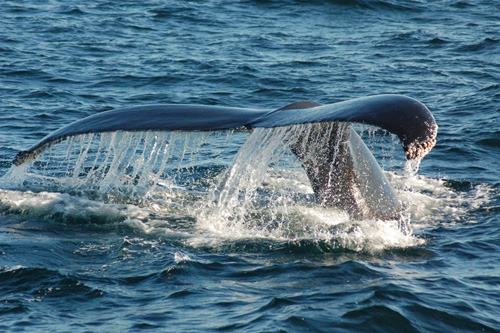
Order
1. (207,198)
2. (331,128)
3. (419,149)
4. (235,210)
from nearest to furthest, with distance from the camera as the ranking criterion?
(419,149) → (331,128) → (235,210) → (207,198)

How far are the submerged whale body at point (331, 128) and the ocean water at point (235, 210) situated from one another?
0.44ft

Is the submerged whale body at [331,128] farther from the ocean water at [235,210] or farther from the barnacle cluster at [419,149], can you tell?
the ocean water at [235,210]

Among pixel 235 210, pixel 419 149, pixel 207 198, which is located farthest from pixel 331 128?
pixel 207 198

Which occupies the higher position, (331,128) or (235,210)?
(331,128)

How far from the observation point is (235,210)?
24.3ft

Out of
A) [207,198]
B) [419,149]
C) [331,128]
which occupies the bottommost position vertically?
[207,198]

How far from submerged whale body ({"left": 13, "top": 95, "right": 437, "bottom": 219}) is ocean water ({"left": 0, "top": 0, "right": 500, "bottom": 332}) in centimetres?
13

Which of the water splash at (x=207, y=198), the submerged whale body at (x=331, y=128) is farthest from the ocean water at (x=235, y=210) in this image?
the submerged whale body at (x=331, y=128)

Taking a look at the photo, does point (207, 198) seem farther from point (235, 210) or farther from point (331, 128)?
point (331, 128)

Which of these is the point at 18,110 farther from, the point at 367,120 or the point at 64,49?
the point at 367,120

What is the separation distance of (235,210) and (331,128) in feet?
7.19

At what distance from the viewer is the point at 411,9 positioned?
22.5 m

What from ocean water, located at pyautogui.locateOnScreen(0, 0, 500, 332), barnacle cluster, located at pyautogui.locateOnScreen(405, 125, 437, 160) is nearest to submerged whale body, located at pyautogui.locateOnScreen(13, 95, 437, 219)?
barnacle cluster, located at pyautogui.locateOnScreen(405, 125, 437, 160)

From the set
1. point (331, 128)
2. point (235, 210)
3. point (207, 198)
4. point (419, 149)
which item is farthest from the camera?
point (207, 198)
